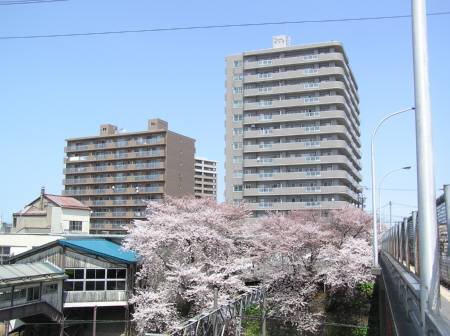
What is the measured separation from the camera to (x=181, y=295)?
31172 mm

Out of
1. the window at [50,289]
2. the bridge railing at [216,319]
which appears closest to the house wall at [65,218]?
the window at [50,289]

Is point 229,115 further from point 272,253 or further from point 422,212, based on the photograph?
point 422,212

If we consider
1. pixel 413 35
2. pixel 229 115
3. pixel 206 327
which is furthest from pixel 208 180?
pixel 413 35

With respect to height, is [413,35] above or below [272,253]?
above

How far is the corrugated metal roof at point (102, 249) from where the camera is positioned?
34.8 metres

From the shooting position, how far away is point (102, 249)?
36438 mm

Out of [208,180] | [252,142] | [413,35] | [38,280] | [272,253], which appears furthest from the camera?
[208,180]

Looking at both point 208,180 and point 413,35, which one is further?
point 208,180

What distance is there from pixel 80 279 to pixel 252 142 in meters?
45.4

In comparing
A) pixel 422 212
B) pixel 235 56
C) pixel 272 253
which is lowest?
pixel 272 253

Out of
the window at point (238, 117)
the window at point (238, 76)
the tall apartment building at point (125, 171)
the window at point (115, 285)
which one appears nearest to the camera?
the window at point (115, 285)

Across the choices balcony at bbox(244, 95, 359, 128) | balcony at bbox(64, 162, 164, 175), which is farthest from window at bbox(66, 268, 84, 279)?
balcony at bbox(64, 162, 164, 175)

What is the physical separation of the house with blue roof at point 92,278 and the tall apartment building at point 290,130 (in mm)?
39704

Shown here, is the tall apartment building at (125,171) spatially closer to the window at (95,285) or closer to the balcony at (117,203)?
the balcony at (117,203)
